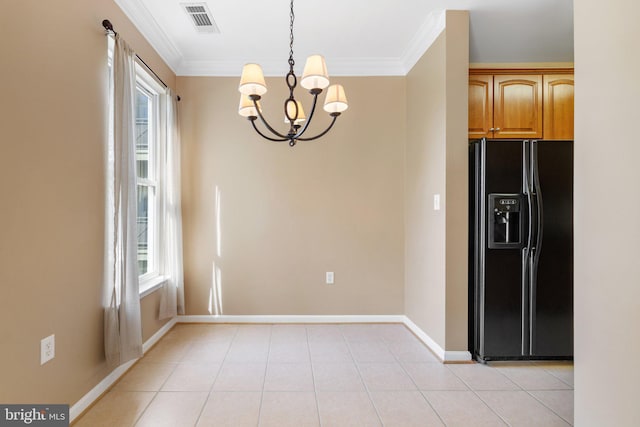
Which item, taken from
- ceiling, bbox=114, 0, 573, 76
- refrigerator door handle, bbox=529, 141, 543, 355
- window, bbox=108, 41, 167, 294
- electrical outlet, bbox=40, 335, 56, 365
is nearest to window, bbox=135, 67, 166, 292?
window, bbox=108, 41, 167, 294

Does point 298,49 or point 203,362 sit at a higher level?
point 298,49

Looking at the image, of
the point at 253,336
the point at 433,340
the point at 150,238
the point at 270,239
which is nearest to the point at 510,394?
the point at 433,340

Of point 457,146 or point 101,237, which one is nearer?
point 101,237

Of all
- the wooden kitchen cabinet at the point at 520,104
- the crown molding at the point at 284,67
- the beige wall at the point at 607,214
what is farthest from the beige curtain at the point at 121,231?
the wooden kitchen cabinet at the point at 520,104

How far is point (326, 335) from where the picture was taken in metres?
3.57

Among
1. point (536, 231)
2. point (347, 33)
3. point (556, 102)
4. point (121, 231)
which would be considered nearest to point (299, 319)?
point (121, 231)

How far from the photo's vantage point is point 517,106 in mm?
3262

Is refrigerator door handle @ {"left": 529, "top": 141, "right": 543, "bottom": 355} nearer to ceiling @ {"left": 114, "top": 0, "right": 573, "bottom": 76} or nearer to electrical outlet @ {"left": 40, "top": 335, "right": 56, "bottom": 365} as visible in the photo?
ceiling @ {"left": 114, "top": 0, "right": 573, "bottom": 76}

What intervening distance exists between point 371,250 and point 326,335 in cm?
102

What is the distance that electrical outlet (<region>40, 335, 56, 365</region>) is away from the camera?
5.96ft

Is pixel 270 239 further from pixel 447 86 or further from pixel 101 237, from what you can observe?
pixel 447 86

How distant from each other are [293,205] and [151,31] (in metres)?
2.04

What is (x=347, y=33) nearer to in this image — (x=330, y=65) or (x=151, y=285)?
(x=330, y=65)

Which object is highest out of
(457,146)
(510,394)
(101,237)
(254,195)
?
(457,146)
